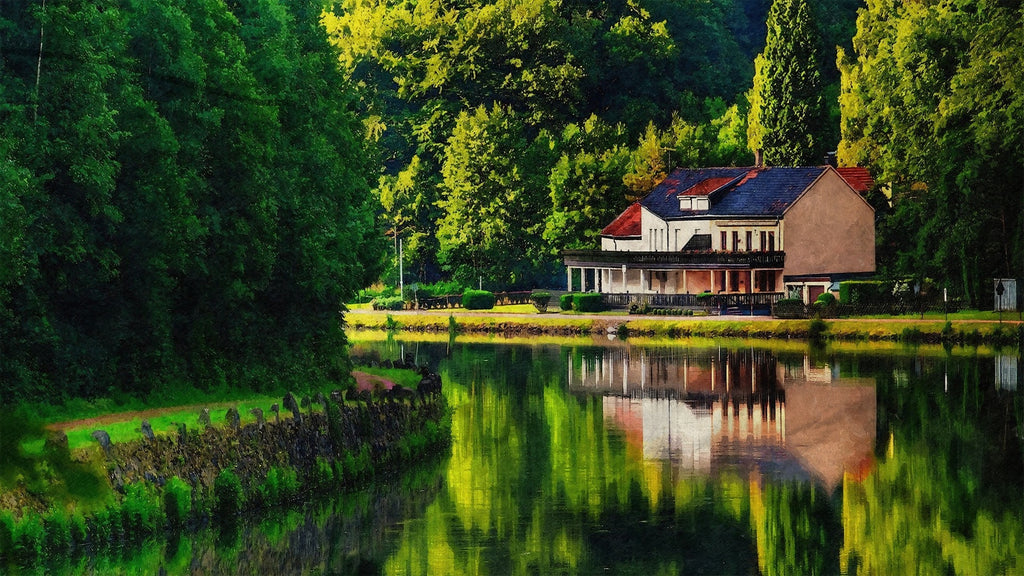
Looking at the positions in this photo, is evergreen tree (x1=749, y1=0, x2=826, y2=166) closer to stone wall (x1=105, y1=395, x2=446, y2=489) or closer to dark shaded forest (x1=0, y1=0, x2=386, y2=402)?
dark shaded forest (x1=0, y1=0, x2=386, y2=402)

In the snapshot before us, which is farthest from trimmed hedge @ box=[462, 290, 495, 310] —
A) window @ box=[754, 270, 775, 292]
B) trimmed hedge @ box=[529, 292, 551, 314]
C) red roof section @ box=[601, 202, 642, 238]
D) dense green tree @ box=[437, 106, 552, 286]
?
window @ box=[754, 270, 775, 292]

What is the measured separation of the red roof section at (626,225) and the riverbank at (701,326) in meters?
9.95

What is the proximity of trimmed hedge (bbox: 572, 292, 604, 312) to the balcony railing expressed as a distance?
3.30 m

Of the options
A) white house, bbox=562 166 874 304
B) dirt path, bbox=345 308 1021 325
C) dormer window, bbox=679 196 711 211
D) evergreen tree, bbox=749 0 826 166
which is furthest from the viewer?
evergreen tree, bbox=749 0 826 166

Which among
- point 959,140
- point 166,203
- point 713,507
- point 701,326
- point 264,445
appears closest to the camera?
point 264,445

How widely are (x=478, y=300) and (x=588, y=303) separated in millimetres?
10657

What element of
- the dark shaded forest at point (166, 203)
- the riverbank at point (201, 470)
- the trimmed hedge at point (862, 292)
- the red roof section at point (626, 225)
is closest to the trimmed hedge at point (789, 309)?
the trimmed hedge at point (862, 292)

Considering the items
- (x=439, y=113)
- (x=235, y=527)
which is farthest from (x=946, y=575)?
(x=439, y=113)

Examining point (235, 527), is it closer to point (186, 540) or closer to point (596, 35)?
point (186, 540)

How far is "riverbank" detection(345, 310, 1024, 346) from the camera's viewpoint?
290 feet

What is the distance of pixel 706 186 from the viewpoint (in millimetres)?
116000

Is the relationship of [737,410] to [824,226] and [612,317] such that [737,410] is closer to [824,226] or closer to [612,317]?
[612,317]

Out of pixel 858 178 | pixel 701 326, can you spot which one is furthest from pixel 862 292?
pixel 858 178

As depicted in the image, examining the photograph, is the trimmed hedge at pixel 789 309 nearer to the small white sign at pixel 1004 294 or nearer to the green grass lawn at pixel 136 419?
the small white sign at pixel 1004 294
